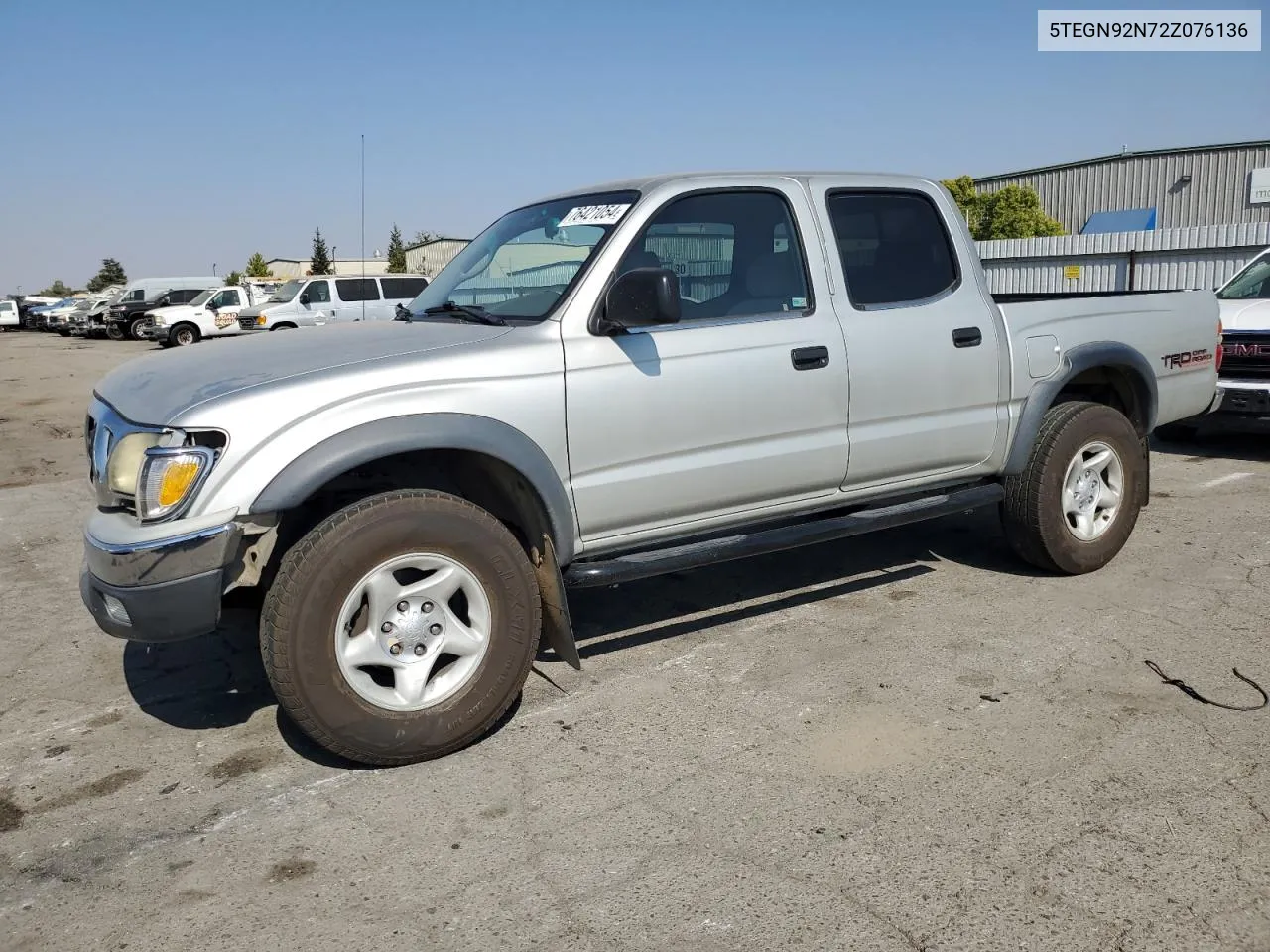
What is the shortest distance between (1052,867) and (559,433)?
2.03 metres

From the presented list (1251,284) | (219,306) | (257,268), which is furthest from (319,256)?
(1251,284)

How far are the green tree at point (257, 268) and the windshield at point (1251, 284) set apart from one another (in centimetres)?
7787

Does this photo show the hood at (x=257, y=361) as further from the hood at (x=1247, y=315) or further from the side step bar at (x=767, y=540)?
the hood at (x=1247, y=315)

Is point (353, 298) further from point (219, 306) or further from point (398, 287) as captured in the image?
point (219, 306)

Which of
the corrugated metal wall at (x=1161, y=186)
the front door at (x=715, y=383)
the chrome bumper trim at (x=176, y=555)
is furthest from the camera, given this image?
the corrugated metal wall at (x=1161, y=186)

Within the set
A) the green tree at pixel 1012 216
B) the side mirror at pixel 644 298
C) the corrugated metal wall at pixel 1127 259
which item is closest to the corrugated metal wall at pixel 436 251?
the corrugated metal wall at pixel 1127 259

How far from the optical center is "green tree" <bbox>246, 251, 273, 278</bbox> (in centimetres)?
8119

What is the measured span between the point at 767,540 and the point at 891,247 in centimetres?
150

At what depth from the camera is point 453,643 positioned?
11.8 ft

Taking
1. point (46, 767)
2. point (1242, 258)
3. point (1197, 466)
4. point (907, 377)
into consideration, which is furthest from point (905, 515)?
point (1242, 258)

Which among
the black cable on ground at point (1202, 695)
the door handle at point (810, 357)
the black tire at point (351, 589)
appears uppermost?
the door handle at point (810, 357)

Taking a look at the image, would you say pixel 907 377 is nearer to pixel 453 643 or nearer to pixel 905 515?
pixel 905 515

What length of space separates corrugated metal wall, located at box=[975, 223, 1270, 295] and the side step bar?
11064mm

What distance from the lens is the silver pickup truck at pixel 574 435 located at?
132 inches
